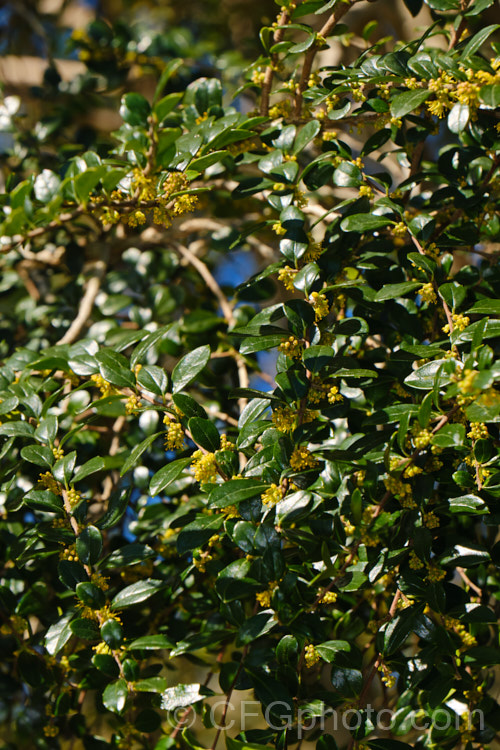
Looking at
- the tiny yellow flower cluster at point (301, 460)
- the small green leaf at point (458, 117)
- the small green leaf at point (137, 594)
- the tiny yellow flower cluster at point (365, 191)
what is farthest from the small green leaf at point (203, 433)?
the small green leaf at point (458, 117)

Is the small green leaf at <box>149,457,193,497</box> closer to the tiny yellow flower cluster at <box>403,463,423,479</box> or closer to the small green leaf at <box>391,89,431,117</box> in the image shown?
the tiny yellow flower cluster at <box>403,463,423,479</box>

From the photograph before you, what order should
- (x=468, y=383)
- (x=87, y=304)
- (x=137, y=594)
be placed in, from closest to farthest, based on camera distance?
(x=468, y=383) < (x=137, y=594) < (x=87, y=304)

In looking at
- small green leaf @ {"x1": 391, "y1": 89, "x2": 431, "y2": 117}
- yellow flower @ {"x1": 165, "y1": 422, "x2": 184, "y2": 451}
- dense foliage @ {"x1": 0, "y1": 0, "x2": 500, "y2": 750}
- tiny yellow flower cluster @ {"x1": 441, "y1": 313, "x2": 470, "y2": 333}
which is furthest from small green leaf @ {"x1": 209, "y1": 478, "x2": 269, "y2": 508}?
small green leaf @ {"x1": 391, "y1": 89, "x2": 431, "y2": 117}

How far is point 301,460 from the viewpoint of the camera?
77 cm

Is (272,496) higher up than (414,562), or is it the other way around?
(272,496)

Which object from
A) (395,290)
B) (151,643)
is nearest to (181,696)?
(151,643)

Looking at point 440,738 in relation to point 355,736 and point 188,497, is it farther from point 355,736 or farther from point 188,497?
point 188,497

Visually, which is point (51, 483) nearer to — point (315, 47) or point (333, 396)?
point (333, 396)

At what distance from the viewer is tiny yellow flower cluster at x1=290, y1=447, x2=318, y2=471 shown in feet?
2.52

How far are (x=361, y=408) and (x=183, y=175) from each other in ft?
1.44

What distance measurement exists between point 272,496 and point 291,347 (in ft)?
0.64

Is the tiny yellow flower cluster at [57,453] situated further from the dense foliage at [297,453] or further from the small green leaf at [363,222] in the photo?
the small green leaf at [363,222]

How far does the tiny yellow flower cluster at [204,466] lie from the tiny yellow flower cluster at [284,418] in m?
0.09

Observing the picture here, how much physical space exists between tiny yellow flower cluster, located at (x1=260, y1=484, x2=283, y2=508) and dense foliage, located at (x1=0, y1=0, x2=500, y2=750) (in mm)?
11
